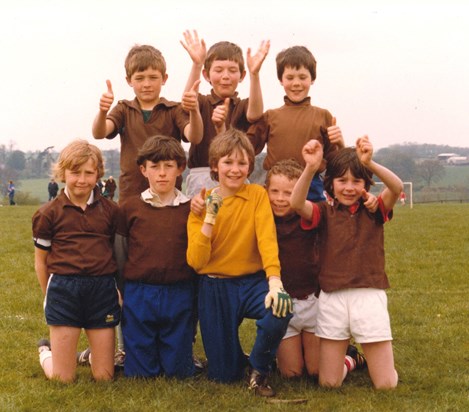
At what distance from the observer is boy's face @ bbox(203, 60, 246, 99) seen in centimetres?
574

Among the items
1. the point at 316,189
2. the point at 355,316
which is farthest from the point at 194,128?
the point at 355,316

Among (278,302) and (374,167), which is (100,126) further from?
(374,167)

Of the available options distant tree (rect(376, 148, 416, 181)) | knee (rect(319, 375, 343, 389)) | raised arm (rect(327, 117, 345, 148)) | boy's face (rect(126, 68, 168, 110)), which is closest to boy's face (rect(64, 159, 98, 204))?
boy's face (rect(126, 68, 168, 110))

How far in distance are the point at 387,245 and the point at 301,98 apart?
10.9 metres

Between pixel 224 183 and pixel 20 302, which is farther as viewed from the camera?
pixel 20 302

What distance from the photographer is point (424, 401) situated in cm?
491

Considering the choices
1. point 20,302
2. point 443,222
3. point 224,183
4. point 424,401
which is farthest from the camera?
point 443,222

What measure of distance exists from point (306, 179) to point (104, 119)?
1.67m

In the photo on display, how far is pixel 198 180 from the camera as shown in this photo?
19.2ft

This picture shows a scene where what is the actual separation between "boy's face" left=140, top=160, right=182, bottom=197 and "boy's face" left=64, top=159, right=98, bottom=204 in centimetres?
38

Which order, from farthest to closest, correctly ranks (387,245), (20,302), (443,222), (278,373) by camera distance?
(443,222), (387,245), (20,302), (278,373)

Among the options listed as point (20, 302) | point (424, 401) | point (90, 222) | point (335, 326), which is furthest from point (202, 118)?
point (20, 302)

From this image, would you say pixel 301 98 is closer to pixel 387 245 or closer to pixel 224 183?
pixel 224 183

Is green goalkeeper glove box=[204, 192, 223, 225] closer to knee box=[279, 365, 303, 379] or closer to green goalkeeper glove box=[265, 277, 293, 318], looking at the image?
green goalkeeper glove box=[265, 277, 293, 318]
